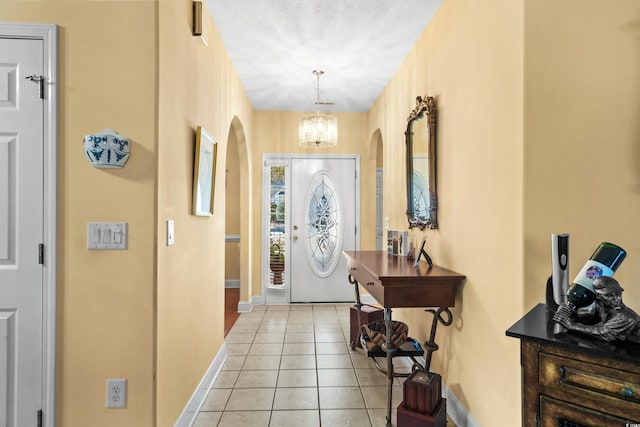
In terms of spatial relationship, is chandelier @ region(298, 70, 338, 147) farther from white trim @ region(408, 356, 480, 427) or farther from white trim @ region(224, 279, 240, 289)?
white trim @ region(224, 279, 240, 289)

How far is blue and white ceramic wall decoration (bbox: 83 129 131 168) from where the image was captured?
1.54m

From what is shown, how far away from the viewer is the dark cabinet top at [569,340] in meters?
0.92

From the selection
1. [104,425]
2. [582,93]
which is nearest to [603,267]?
[582,93]

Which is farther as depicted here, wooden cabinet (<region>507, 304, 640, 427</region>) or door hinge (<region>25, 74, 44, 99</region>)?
door hinge (<region>25, 74, 44, 99</region>)

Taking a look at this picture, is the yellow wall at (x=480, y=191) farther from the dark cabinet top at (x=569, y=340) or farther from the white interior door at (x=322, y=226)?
the white interior door at (x=322, y=226)

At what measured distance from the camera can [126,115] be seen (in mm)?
1614

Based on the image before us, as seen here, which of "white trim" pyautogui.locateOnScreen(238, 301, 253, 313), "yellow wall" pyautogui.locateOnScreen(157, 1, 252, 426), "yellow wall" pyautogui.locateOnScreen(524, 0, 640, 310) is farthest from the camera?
"white trim" pyautogui.locateOnScreen(238, 301, 253, 313)

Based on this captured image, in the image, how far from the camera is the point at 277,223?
16.1ft

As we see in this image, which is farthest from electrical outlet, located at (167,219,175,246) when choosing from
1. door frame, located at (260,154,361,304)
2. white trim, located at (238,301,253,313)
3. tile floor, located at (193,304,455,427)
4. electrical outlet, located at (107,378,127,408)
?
door frame, located at (260,154,361,304)

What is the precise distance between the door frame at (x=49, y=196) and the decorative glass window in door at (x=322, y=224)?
347cm

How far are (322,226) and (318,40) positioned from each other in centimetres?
258

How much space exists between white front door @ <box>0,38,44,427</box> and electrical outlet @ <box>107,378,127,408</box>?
292 millimetres

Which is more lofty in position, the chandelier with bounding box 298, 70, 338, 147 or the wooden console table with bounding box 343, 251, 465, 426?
the chandelier with bounding box 298, 70, 338, 147

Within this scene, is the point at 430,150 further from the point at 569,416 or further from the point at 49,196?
the point at 49,196
